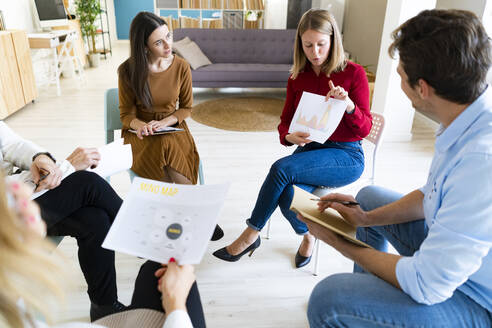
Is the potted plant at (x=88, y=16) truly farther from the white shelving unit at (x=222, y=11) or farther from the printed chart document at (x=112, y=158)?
the printed chart document at (x=112, y=158)

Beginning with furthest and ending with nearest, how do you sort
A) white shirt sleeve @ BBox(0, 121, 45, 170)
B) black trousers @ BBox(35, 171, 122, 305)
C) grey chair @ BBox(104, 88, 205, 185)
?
grey chair @ BBox(104, 88, 205, 185), white shirt sleeve @ BBox(0, 121, 45, 170), black trousers @ BBox(35, 171, 122, 305)

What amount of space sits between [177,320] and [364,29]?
5975mm

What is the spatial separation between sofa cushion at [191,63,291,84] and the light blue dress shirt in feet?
13.4

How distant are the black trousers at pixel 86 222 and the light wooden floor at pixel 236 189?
0.10 m

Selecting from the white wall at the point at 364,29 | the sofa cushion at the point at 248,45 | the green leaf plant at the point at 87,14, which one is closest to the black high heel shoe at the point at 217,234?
the sofa cushion at the point at 248,45

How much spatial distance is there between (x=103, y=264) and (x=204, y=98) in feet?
12.9

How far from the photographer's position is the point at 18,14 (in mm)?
5398

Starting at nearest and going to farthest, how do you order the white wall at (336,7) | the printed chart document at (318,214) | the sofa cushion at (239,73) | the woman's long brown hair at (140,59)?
1. the printed chart document at (318,214)
2. the woman's long brown hair at (140,59)
3. the sofa cushion at (239,73)
4. the white wall at (336,7)

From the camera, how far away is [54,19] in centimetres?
582

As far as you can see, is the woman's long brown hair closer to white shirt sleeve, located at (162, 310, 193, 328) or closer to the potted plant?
white shirt sleeve, located at (162, 310, 193, 328)

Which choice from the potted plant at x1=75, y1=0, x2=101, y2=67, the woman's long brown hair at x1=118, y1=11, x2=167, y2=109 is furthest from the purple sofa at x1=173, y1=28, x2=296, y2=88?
the woman's long brown hair at x1=118, y1=11, x2=167, y2=109

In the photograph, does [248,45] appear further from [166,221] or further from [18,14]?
[166,221]

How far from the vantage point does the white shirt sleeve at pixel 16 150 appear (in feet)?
5.15

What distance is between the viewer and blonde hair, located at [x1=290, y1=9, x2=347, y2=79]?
1.78 metres
